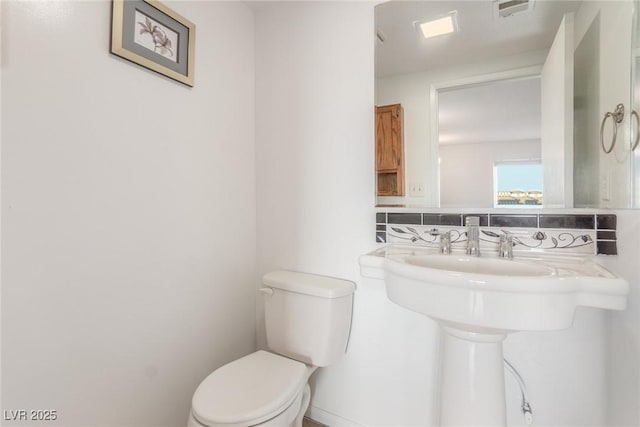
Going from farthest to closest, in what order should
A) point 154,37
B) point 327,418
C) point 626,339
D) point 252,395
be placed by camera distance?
point 327,418
point 154,37
point 252,395
point 626,339

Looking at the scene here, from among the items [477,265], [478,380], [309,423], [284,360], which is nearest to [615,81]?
[477,265]

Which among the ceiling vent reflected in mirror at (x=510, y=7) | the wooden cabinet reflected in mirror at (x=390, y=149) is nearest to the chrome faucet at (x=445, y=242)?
the wooden cabinet reflected in mirror at (x=390, y=149)

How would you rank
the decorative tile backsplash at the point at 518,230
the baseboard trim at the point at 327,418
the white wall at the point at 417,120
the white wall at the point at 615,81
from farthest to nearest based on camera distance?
the baseboard trim at the point at 327,418
the white wall at the point at 417,120
the decorative tile backsplash at the point at 518,230
the white wall at the point at 615,81

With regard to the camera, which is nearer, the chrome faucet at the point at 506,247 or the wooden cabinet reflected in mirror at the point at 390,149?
the chrome faucet at the point at 506,247

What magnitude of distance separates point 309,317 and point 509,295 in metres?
0.78

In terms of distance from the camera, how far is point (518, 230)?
107 cm

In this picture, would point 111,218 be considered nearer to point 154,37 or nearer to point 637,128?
point 154,37

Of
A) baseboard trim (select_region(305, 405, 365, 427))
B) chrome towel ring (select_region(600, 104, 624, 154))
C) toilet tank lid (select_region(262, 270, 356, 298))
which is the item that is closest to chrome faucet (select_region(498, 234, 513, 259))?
chrome towel ring (select_region(600, 104, 624, 154))

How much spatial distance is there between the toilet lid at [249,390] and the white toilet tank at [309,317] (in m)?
0.10

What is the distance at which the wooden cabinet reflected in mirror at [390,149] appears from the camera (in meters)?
1.29

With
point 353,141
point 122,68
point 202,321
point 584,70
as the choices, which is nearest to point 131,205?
point 122,68

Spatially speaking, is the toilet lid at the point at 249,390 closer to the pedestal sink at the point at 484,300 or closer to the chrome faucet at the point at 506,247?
the pedestal sink at the point at 484,300

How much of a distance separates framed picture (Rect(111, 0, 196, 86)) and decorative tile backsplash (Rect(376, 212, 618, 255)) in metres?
1.03

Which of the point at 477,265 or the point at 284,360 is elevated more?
the point at 477,265
